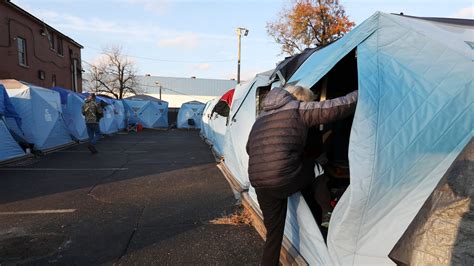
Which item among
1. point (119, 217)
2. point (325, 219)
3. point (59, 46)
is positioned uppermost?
point (59, 46)

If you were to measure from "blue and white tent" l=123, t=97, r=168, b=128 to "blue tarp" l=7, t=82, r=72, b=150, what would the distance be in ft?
42.1

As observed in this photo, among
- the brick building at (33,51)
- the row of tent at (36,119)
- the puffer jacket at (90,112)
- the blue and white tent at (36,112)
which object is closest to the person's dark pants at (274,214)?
the row of tent at (36,119)

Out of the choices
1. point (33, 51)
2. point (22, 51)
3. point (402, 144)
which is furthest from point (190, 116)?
point (402, 144)

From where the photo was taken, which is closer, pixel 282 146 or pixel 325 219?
pixel 282 146

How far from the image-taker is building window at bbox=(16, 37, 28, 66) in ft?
68.5

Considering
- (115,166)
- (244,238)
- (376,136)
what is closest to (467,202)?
(376,136)

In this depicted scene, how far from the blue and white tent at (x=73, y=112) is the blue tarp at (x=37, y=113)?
171 centimetres

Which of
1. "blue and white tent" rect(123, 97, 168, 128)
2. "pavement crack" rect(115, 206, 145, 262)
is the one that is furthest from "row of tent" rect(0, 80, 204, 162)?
"blue and white tent" rect(123, 97, 168, 128)

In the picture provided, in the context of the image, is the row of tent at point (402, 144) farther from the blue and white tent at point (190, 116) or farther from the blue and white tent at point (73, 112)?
the blue and white tent at point (190, 116)

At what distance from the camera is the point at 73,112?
14617 millimetres

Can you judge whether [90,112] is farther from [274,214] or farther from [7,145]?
[274,214]

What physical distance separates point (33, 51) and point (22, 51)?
3.55 ft

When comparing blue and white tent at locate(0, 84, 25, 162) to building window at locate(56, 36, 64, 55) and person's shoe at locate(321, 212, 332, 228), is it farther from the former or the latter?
building window at locate(56, 36, 64, 55)

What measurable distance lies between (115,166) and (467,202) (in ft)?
29.2
